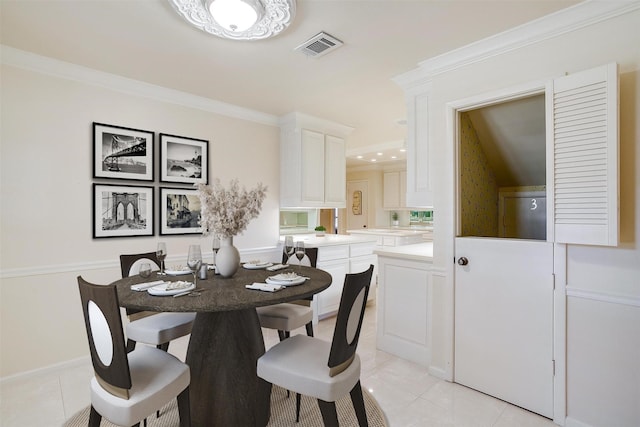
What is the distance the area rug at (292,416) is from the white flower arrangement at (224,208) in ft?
3.96

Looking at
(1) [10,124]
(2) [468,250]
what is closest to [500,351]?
(2) [468,250]

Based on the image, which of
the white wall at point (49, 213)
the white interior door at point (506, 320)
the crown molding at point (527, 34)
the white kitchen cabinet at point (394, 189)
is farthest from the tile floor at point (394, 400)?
the white kitchen cabinet at point (394, 189)

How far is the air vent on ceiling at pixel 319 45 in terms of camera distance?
90.0 inches

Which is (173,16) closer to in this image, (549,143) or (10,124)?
(10,124)

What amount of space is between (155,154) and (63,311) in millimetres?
1611

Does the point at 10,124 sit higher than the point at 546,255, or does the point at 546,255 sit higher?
the point at 10,124

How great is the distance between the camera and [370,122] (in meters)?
4.48

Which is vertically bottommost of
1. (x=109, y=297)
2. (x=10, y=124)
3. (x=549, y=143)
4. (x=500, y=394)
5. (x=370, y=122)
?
(x=500, y=394)

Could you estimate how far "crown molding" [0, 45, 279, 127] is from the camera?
2536mm

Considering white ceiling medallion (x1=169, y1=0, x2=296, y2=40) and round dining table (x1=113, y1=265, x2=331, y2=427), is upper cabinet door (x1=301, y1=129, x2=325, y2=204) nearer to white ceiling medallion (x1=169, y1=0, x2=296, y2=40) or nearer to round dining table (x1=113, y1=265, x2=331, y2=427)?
white ceiling medallion (x1=169, y1=0, x2=296, y2=40)

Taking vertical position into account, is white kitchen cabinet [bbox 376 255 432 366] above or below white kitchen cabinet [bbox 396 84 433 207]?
below

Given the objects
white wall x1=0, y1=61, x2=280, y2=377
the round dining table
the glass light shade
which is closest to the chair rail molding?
white wall x1=0, y1=61, x2=280, y2=377

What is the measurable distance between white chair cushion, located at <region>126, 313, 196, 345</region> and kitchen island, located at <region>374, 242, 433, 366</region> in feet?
5.68

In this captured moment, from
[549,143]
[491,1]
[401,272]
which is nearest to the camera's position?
[491,1]
